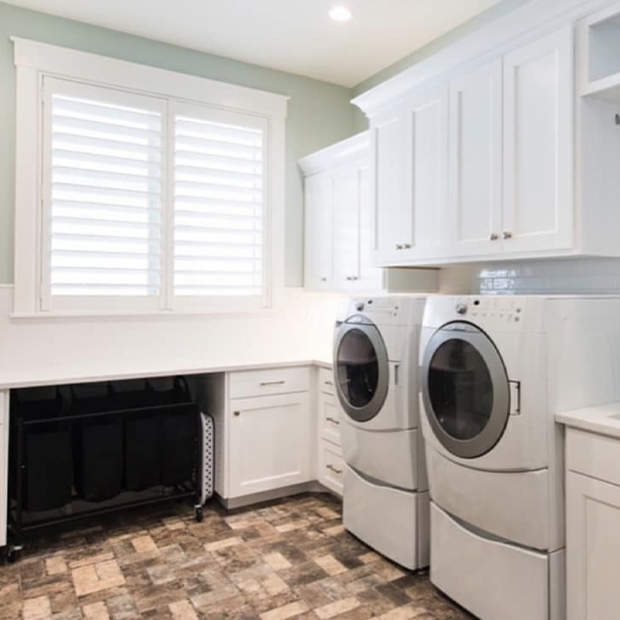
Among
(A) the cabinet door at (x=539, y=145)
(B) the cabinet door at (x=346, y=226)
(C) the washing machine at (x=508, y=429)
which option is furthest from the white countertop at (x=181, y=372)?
(A) the cabinet door at (x=539, y=145)

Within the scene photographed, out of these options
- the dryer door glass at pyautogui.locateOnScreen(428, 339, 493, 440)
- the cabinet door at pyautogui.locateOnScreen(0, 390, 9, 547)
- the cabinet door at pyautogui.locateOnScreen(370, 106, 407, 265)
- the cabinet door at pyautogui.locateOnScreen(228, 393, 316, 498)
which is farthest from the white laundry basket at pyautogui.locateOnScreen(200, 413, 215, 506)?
the dryer door glass at pyautogui.locateOnScreen(428, 339, 493, 440)

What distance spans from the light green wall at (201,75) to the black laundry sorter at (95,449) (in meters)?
0.81

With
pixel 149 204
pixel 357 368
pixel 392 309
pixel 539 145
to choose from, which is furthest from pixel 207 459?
pixel 539 145

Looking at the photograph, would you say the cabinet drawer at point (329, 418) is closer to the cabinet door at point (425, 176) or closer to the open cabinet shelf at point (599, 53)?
the cabinet door at point (425, 176)

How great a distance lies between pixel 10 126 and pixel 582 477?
3.17 meters

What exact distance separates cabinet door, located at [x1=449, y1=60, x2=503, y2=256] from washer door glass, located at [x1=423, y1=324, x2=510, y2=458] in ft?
1.74

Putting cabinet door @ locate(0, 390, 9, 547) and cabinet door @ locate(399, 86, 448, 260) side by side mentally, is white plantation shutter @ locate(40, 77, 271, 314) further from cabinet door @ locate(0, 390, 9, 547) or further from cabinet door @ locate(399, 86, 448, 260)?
cabinet door @ locate(399, 86, 448, 260)

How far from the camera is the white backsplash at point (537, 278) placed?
2.32 m

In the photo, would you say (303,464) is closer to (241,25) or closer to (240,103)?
(240,103)

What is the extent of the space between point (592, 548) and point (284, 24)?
2.94 m

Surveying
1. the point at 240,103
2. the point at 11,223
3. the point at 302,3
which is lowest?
the point at 11,223

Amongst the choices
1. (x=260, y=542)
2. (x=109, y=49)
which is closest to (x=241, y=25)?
(x=109, y=49)

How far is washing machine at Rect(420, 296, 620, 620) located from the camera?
1.80 metres

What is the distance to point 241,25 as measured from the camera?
10.1 feet
